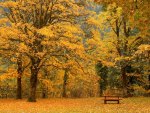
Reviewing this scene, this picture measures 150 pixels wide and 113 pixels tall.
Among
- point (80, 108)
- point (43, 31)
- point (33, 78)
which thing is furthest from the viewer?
point (33, 78)

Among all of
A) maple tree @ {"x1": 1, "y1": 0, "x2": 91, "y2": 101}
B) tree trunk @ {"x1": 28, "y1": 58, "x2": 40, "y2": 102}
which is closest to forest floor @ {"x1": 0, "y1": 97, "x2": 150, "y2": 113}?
tree trunk @ {"x1": 28, "y1": 58, "x2": 40, "y2": 102}

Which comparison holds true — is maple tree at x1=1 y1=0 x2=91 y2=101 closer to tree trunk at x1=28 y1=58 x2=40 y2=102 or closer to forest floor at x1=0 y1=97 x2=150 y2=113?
tree trunk at x1=28 y1=58 x2=40 y2=102

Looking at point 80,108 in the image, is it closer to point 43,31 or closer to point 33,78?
point 43,31

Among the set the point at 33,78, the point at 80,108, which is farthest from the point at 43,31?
the point at 80,108

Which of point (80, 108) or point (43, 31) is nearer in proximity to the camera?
point (80, 108)

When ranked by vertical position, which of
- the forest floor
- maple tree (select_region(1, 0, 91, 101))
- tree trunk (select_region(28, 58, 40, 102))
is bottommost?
the forest floor

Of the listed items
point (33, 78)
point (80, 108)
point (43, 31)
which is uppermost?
point (43, 31)

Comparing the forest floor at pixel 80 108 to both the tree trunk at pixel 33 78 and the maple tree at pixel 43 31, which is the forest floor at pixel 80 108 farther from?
the maple tree at pixel 43 31

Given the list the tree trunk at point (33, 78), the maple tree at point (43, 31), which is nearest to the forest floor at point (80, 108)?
the tree trunk at point (33, 78)

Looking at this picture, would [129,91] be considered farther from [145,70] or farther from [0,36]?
[0,36]

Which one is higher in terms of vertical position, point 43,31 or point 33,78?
point 43,31

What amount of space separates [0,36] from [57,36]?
536 cm

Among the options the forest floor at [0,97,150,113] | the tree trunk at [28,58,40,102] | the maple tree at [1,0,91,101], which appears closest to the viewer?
the forest floor at [0,97,150,113]

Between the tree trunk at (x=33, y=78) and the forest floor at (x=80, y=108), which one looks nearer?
the forest floor at (x=80, y=108)
